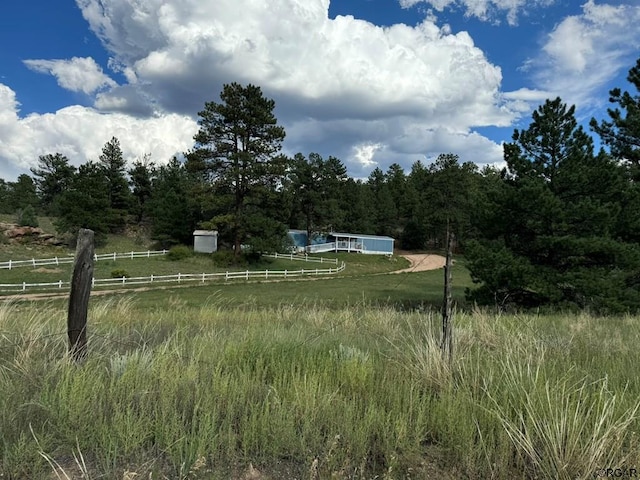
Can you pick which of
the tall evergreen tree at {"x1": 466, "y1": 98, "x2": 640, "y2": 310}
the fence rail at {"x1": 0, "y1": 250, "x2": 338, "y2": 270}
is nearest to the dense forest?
the tall evergreen tree at {"x1": 466, "y1": 98, "x2": 640, "y2": 310}

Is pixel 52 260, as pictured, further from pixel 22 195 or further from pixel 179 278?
pixel 22 195

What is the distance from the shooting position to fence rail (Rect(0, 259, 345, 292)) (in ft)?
80.3

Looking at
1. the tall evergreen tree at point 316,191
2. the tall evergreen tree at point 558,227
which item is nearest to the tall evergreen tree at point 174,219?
the tall evergreen tree at point 316,191

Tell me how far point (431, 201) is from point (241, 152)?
45322mm

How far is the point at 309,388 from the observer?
9.96 feet

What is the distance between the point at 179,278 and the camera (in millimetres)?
30953

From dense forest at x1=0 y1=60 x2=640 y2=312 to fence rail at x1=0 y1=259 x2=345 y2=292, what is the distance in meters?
3.02

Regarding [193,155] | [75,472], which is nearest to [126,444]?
[75,472]

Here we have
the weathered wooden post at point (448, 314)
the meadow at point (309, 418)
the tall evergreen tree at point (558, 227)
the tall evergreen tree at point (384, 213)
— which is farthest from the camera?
the tall evergreen tree at point (384, 213)

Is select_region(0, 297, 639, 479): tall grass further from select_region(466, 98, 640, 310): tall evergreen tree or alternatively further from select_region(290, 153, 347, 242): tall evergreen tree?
select_region(290, 153, 347, 242): tall evergreen tree

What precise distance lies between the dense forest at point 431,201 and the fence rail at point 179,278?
3.02 meters

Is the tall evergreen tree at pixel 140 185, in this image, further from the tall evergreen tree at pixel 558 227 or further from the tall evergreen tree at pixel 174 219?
the tall evergreen tree at pixel 558 227

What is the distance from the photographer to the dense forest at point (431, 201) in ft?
47.1

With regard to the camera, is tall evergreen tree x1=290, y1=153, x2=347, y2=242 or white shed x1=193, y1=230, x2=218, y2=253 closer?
white shed x1=193, y1=230, x2=218, y2=253
